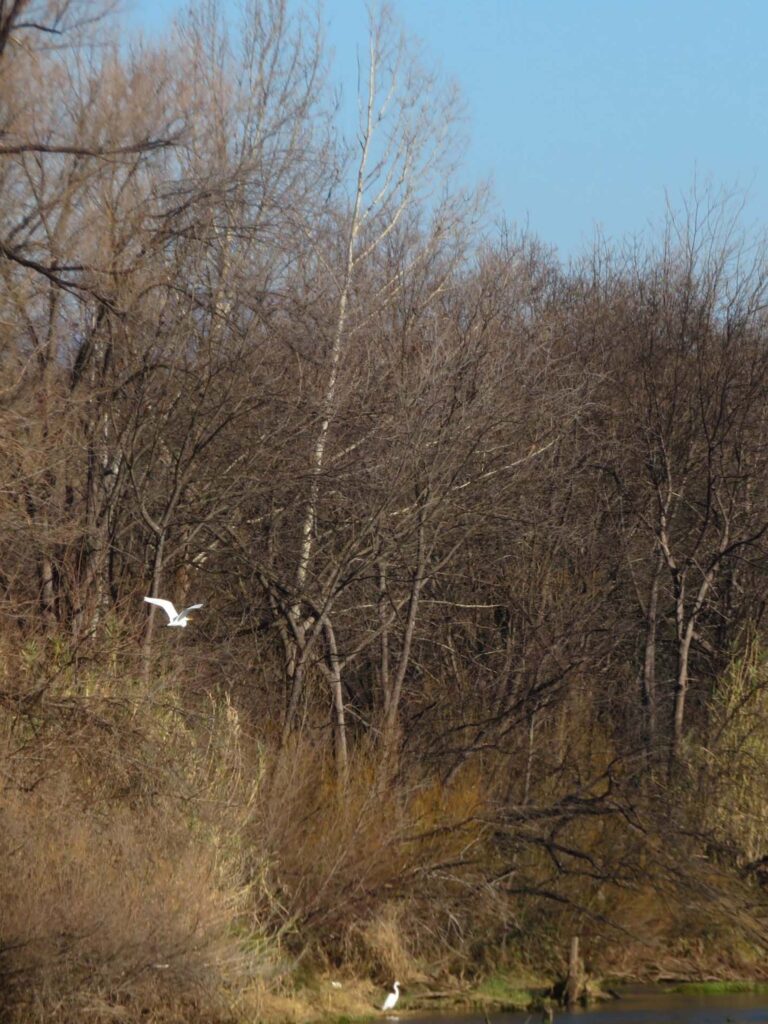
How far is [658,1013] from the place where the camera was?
15234 millimetres

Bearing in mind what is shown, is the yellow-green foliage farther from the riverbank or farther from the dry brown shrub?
the dry brown shrub

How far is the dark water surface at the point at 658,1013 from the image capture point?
48.5 feet

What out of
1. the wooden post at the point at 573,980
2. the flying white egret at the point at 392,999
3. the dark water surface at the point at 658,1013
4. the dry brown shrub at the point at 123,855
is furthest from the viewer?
the wooden post at the point at 573,980

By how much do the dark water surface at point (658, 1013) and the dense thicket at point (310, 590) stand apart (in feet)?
2.73

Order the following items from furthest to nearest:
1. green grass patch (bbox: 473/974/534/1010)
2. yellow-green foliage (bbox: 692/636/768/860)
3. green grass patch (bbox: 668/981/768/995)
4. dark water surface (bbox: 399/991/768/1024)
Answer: yellow-green foliage (bbox: 692/636/768/860) < green grass patch (bbox: 668/981/768/995) < green grass patch (bbox: 473/974/534/1010) < dark water surface (bbox: 399/991/768/1024)

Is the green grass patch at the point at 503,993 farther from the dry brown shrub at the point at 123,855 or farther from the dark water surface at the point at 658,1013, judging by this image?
the dry brown shrub at the point at 123,855

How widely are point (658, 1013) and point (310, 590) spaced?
6.88 meters

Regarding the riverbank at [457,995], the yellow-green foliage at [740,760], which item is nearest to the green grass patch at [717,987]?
the riverbank at [457,995]

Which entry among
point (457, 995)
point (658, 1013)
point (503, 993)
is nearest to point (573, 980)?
point (503, 993)

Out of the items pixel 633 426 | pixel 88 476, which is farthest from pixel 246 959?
pixel 633 426

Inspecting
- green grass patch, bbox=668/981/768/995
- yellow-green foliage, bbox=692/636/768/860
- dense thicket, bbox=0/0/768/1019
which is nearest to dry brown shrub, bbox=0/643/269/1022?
dense thicket, bbox=0/0/768/1019

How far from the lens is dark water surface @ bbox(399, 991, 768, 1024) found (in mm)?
14789

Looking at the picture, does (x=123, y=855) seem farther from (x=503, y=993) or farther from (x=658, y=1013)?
(x=658, y=1013)

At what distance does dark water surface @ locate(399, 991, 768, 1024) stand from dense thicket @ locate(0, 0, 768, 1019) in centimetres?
83
